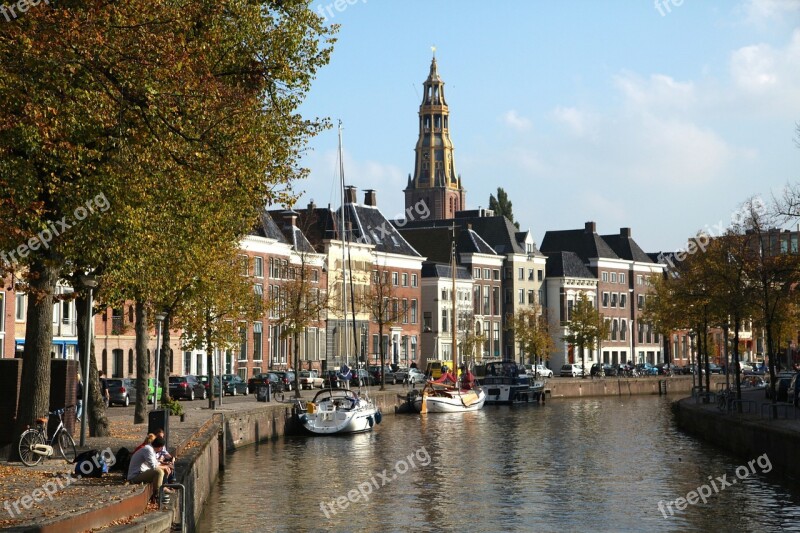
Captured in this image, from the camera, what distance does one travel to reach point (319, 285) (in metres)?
112

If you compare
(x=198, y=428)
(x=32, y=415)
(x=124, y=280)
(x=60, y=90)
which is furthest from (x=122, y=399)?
(x=60, y=90)

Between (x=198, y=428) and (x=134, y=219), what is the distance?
46.5 ft

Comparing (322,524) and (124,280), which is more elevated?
(124,280)

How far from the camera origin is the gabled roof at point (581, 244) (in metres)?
169

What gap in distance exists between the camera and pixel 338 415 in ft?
212

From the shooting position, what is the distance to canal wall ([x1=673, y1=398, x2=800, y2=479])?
139 feet

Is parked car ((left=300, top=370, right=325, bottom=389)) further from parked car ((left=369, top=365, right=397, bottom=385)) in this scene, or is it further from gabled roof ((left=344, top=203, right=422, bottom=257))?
gabled roof ((left=344, top=203, right=422, bottom=257))

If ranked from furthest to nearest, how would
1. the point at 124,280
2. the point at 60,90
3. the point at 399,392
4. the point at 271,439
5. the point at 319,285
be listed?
1. the point at 319,285
2. the point at 399,392
3. the point at 271,439
4. the point at 124,280
5. the point at 60,90

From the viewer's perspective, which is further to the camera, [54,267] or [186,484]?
[54,267]

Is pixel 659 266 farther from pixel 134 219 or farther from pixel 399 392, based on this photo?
pixel 134 219

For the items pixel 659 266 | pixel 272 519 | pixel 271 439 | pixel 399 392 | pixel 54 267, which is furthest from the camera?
pixel 659 266
